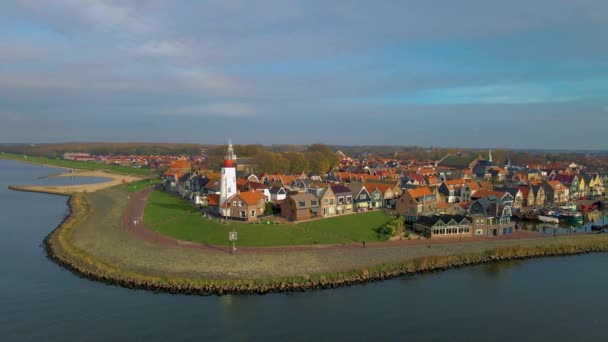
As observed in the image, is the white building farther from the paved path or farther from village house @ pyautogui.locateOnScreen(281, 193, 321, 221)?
the paved path

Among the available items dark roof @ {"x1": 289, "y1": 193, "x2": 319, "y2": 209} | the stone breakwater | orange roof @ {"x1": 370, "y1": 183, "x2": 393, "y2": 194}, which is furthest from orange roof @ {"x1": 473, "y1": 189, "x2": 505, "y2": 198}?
dark roof @ {"x1": 289, "y1": 193, "x2": 319, "y2": 209}

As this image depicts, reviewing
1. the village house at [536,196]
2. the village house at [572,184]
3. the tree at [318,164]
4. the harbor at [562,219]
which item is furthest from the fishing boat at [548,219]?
the tree at [318,164]

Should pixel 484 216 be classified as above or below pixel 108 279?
above

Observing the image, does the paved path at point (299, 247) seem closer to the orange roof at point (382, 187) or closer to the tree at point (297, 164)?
the orange roof at point (382, 187)

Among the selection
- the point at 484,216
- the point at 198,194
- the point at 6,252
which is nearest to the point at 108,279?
the point at 6,252

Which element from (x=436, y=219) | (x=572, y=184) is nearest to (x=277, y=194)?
(x=436, y=219)

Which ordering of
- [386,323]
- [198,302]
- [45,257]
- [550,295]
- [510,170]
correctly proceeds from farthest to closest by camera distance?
[510,170], [45,257], [550,295], [198,302], [386,323]

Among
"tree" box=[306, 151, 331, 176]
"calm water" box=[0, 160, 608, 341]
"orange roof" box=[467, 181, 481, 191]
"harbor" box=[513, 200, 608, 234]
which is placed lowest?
"calm water" box=[0, 160, 608, 341]

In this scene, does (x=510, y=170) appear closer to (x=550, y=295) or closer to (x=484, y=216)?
(x=484, y=216)
